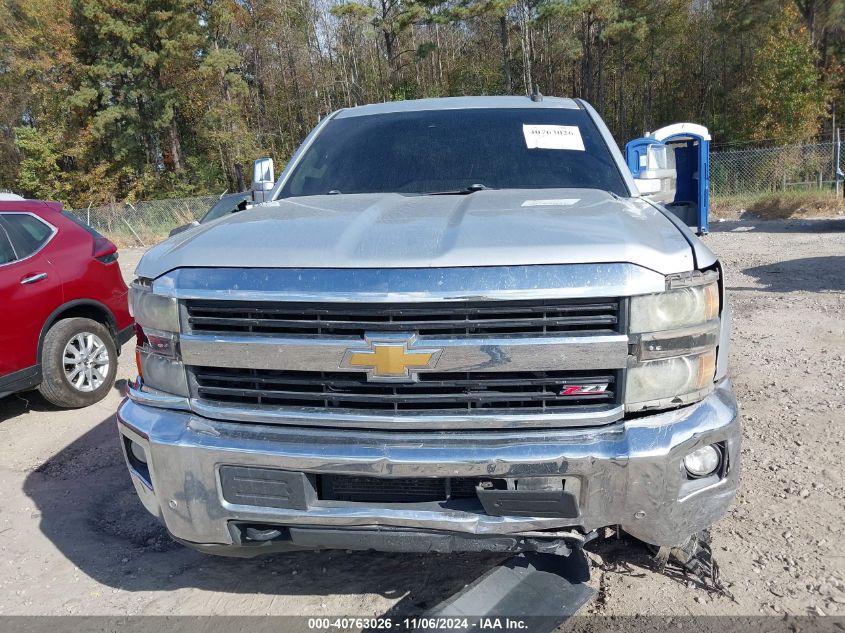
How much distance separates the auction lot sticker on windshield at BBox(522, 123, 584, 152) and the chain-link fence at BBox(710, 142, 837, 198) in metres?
20.2

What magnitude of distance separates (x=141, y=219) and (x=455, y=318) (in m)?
23.4

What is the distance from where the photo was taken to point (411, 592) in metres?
2.82

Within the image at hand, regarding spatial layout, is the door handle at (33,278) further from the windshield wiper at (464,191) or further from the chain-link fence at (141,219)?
the chain-link fence at (141,219)

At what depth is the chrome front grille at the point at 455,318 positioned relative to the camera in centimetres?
211

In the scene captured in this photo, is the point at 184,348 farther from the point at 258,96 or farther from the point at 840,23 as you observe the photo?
the point at 258,96

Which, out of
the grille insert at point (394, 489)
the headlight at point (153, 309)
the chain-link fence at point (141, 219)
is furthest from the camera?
the chain-link fence at point (141, 219)

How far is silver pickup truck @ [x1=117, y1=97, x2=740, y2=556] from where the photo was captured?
2.10 m

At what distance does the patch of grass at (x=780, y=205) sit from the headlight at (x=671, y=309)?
18.1m

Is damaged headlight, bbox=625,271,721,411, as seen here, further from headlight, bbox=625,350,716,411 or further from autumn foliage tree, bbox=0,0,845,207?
→ autumn foliage tree, bbox=0,0,845,207

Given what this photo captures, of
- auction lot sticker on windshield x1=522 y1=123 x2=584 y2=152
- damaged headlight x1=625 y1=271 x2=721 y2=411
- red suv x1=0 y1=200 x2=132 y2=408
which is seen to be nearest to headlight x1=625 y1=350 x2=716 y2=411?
damaged headlight x1=625 y1=271 x2=721 y2=411

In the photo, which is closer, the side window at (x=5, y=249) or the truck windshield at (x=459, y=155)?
the truck windshield at (x=459, y=155)

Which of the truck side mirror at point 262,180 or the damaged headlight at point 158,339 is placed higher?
the truck side mirror at point 262,180

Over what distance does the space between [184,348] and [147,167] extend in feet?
134

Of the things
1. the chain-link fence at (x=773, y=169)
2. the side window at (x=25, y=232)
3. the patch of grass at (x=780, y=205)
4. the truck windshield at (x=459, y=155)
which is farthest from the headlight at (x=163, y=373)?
the chain-link fence at (x=773, y=169)
